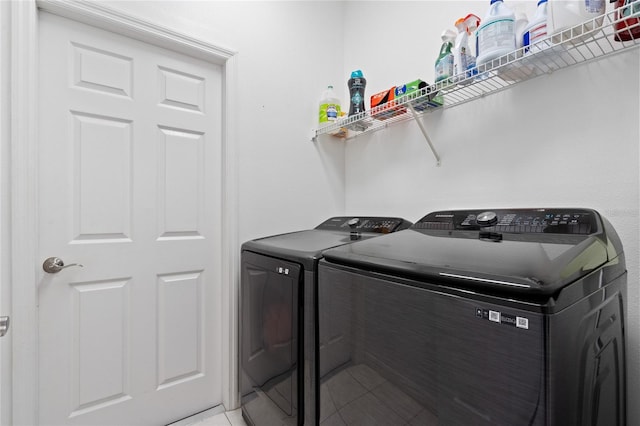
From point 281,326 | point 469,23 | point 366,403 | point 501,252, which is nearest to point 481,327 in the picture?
point 501,252

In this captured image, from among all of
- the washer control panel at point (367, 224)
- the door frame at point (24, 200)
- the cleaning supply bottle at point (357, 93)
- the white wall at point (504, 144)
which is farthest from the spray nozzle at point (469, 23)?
the door frame at point (24, 200)

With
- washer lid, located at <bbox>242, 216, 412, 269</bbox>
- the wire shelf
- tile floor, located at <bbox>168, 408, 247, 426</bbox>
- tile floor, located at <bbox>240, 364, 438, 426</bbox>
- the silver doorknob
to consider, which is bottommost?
tile floor, located at <bbox>168, 408, 247, 426</bbox>

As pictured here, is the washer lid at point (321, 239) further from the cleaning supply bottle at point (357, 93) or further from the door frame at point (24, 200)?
the door frame at point (24, 200)

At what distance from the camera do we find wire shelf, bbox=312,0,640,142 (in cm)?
96

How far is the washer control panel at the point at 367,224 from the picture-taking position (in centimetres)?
166

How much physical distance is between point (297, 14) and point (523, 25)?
153 cm

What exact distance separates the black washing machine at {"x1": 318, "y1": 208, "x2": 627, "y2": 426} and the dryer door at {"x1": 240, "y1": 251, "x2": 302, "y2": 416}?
174 mm

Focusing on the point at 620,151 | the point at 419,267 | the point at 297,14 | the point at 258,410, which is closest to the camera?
the point at 419,267

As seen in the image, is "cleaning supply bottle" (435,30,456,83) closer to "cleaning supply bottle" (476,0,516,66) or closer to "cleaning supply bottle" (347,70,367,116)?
"cleaning supply bottle" (476,0,516,66)

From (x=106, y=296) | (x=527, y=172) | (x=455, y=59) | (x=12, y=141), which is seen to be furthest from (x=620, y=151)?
(x=12, y=141)

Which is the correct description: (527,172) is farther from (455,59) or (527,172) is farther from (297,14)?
(297,14)

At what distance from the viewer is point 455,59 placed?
4.40 ft

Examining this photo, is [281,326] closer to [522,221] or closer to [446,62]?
[522,221]

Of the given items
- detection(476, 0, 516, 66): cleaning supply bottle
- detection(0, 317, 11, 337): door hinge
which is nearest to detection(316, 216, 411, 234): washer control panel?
detection(476, 0, 516, 66): cleaning supply bottle
